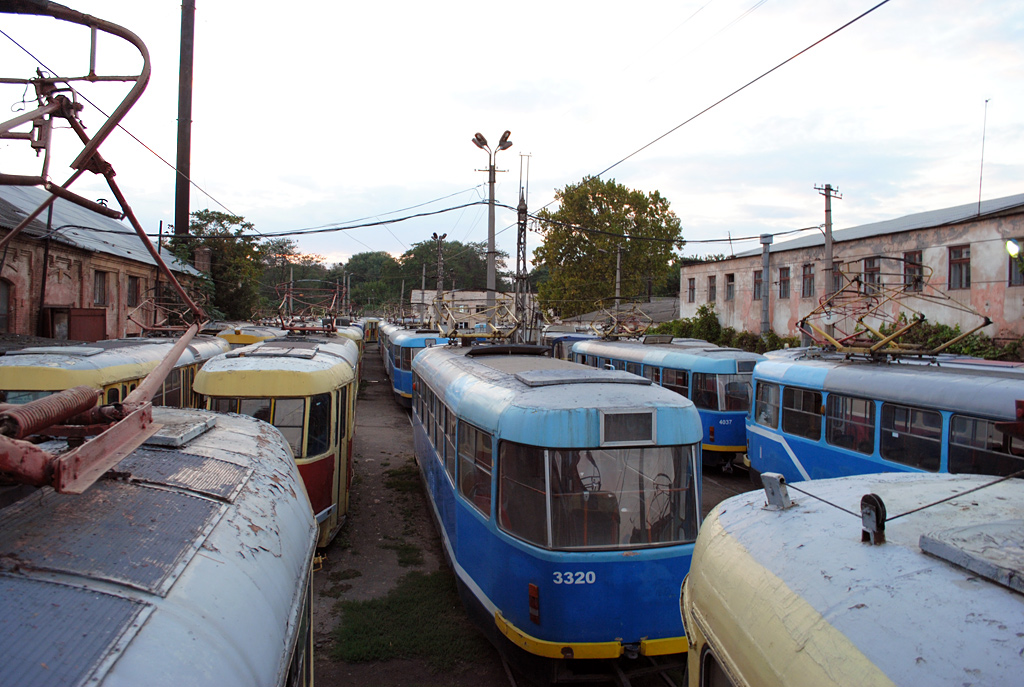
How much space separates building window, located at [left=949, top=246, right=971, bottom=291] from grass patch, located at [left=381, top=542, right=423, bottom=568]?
2225cm

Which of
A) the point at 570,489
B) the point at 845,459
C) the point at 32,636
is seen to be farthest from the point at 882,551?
the point at 845,459

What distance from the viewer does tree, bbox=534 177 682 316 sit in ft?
154

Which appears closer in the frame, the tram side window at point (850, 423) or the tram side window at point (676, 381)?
the tram side window at point (850, 423)

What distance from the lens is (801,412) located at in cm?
1062

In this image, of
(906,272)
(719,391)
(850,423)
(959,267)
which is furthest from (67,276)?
(959,267)

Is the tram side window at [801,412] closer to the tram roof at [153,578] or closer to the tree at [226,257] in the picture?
the tram roof at [153,578]

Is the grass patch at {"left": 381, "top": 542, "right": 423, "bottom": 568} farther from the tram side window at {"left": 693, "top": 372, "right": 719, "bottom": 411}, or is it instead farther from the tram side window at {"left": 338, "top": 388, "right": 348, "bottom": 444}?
the tram side window at {"left": 693, "top": 372, "right": 719, "bottom": 411}

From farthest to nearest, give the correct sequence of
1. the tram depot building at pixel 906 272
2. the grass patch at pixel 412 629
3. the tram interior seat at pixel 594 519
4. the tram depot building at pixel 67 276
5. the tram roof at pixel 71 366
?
1. the tram depot building at pixel 906 272
2. the tram depot building at pixel 67 276
3. the tram roof at pixel 71 366
4. the grass patch at pixel 412 629
5. the tram interior seat at pixel 594 519

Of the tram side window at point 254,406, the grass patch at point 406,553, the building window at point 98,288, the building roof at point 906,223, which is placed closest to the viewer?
the tram side window at point 254,406

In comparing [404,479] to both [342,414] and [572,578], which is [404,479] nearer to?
[342,414]

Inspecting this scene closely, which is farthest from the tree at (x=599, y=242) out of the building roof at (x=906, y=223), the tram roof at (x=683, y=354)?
the tram roof at (x=683, y=354)

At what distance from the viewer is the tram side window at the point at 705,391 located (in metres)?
14.0

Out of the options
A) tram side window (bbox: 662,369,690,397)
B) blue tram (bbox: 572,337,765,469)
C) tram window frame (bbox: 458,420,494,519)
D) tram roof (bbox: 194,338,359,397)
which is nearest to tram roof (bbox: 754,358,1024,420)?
blue tram (bbox: 572,337,765,469)

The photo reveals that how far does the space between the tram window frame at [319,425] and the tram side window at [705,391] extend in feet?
27.4
